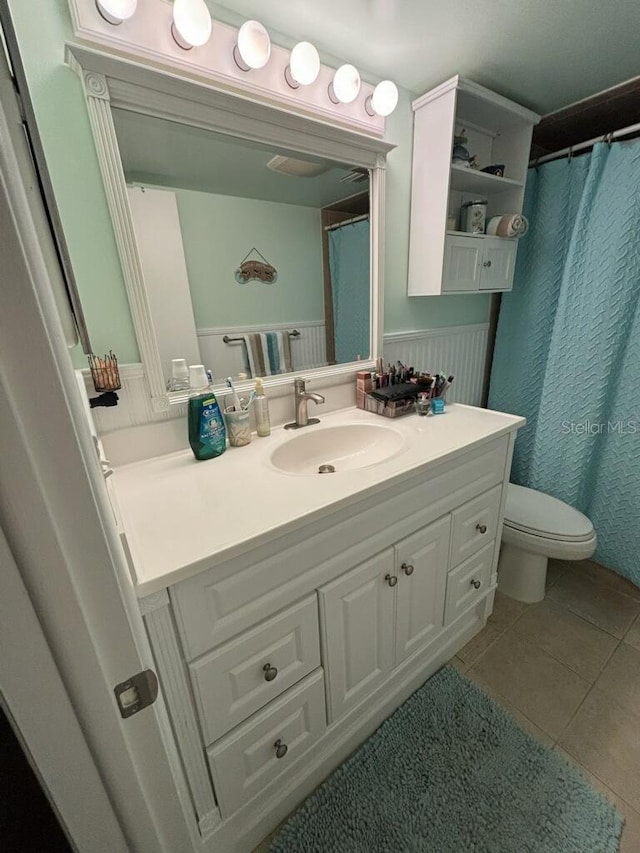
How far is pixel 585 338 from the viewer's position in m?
1.53

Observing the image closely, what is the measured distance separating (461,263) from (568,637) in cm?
157

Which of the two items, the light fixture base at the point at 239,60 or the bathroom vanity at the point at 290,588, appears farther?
the light fixture base at the point at 239,60

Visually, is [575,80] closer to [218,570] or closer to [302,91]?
[302,91]

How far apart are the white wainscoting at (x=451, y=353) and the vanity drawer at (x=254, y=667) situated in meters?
1.09

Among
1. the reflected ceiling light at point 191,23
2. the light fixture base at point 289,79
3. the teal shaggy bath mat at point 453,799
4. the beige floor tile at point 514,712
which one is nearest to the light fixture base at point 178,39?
the reflected ceiling light at point 191,23

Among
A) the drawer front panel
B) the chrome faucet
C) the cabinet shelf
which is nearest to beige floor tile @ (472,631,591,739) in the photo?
the drawer front panel

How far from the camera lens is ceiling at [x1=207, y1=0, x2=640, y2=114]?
0.94m

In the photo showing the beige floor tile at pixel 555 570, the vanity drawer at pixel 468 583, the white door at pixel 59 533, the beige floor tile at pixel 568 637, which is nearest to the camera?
the white door at pixel 59 533

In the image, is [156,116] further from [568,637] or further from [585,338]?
[568,637]

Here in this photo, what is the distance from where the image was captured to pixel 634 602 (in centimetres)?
152

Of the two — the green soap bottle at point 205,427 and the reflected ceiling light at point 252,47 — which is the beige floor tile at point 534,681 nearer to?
the green soap bottle at point 205,427

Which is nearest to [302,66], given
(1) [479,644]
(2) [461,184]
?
(2) [461,184]

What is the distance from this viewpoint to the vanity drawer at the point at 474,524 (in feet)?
3.63

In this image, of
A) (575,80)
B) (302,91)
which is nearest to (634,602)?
(575,80)
